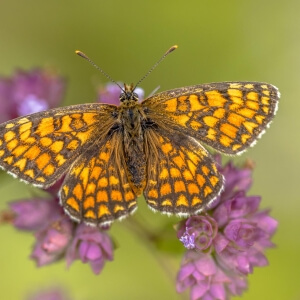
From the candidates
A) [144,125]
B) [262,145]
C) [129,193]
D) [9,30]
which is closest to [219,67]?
[262,145]

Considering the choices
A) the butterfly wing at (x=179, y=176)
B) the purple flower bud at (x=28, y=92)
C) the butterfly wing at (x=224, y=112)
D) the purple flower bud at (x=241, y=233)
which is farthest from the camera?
the purple flower bud at (x=28, y=92)

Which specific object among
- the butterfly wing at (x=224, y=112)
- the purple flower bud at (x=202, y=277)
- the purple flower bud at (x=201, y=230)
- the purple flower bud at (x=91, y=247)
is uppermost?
the butterfly wing at (x=224, y=112)

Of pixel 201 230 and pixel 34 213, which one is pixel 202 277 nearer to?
pixel 201 230

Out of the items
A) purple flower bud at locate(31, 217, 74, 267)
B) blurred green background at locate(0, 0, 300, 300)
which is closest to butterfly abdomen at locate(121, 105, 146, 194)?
purple flower bud at locate(31, 217, 74, 267)

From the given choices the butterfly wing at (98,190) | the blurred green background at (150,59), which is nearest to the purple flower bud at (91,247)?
the butterfly wing at (98,190)

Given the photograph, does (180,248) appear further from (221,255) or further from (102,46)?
(102,46)

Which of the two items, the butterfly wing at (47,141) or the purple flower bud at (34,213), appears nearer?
the butterfly wing at (47,141)

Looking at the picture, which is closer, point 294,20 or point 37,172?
point 37,172

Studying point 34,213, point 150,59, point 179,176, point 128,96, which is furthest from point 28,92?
point 179,176

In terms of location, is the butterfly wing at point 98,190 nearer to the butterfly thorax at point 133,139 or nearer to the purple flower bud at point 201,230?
the butterfly thorax at point 133,139
